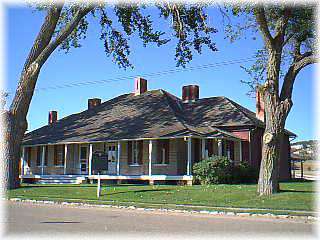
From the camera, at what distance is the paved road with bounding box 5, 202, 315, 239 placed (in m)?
9.76

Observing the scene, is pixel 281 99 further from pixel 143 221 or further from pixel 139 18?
pixel 139 18

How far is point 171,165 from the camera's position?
1109 inches

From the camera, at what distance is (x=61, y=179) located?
3039 cm

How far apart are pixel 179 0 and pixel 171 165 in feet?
37.7

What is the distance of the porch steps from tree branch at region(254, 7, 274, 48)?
55.3ft

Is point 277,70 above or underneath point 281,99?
above

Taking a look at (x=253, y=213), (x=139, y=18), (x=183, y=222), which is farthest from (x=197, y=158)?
(x=183, y=222)

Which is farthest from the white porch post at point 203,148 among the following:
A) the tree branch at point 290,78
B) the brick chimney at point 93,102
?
the brick chimney at point 93,102

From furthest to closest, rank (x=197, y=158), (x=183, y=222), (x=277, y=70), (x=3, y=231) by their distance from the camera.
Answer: (x=197, y=158), (x=277, y=70), (x=183, y=222), (x=3, y=231)

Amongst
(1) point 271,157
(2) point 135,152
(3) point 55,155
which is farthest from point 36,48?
(1) point 271,157

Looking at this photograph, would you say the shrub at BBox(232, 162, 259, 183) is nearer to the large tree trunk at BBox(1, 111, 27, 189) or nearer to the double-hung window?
the double-hung window

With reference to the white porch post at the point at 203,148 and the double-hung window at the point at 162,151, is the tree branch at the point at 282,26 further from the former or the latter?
the double-hung window at the point at 162,151

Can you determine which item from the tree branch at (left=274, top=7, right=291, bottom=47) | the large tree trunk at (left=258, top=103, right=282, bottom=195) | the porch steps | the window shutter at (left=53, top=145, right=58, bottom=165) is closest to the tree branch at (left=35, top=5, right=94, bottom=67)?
the porch steps

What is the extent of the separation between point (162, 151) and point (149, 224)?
58.1ft
